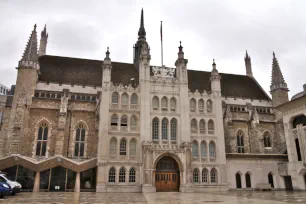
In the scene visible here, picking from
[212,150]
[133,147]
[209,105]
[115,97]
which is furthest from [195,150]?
[115,97]

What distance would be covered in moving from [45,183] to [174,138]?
16637 millimetres

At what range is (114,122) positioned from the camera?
35.2 metres

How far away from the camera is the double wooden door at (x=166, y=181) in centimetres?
3406

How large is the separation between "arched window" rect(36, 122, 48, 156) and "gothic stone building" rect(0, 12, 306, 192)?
0.41 feet

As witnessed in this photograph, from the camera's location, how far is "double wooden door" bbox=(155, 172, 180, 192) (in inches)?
1341

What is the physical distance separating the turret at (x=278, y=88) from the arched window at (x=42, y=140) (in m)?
39.7

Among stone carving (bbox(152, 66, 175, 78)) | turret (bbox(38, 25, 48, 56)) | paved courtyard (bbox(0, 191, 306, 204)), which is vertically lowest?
paved courtyard (bbox(0, 191, 306, 204))

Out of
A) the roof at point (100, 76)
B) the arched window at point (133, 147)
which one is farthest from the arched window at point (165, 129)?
the roof at point (100, 76)

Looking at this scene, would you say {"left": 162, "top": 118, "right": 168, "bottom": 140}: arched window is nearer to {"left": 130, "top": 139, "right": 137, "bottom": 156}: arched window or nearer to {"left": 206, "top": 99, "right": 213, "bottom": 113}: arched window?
{"left": 130, "top": 139, "right": 137, "bottom": 156}: arched window

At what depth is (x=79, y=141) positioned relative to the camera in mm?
38031

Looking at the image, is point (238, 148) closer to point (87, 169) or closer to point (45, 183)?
point (87, 169)

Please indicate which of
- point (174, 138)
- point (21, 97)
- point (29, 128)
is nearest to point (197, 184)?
point (174, 138)

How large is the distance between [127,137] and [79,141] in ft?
25.6

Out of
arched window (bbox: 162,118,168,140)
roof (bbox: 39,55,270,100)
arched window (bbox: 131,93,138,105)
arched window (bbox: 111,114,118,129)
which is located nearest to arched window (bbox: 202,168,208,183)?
arched window (bbox: 162,118,168,140)
